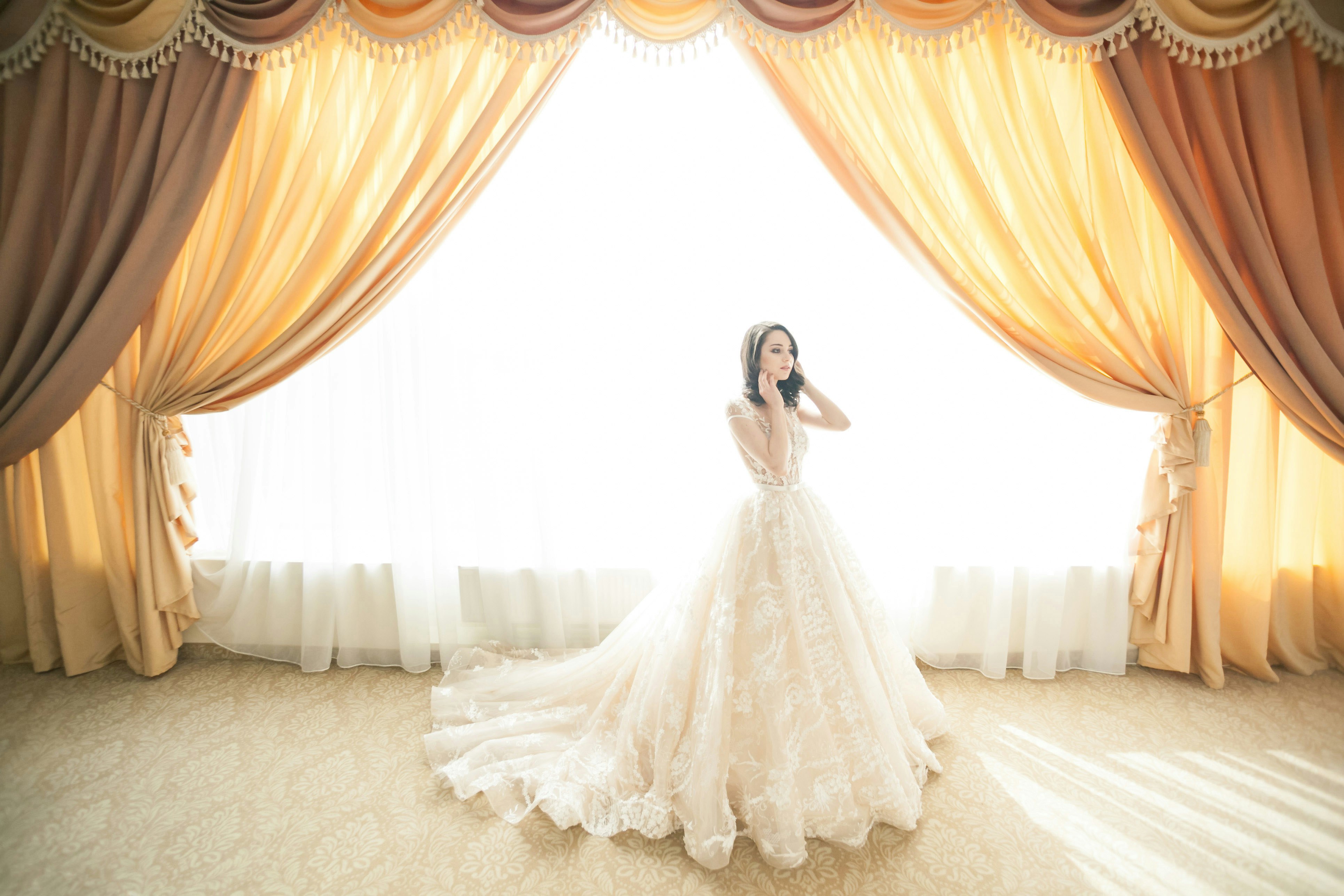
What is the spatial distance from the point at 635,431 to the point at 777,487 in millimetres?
844

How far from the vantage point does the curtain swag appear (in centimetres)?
221

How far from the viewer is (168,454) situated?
2643 mm

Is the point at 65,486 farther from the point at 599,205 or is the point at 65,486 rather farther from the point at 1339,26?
the point at 1339,26

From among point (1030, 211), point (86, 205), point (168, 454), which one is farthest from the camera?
point (168, 454)

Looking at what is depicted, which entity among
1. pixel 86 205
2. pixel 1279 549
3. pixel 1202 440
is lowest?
pixel 1279 549

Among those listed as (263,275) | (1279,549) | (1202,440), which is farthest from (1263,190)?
(263,275)

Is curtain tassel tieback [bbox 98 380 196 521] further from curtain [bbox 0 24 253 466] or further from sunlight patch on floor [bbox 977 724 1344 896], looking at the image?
sunlight patch on floor [bbox 977 724 1344 896]

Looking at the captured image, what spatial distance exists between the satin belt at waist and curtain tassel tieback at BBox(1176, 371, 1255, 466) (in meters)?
1.66

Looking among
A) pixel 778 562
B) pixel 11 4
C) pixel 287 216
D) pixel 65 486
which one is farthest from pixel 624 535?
pixel 11 4

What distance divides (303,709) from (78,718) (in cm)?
84

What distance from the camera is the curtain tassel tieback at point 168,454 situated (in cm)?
263

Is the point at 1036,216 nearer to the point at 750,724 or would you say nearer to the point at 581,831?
the point at 750,724

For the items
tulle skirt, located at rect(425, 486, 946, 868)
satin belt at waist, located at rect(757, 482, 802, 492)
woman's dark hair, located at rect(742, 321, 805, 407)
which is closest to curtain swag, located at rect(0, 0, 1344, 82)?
woman's dark hair, located at rect(742, 321, 805, 407)

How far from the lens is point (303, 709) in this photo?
251 cm
